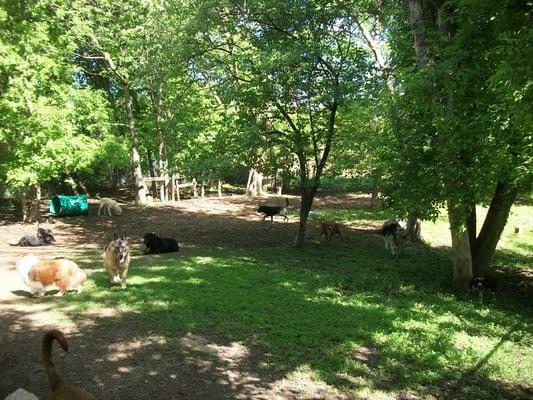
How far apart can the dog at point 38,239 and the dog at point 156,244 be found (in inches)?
166

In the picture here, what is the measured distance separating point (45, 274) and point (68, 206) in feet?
50.6

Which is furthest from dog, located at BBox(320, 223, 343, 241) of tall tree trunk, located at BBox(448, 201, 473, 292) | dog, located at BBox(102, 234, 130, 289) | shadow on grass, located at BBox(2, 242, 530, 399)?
dog, located at BBox(102, 234, 130, 289)

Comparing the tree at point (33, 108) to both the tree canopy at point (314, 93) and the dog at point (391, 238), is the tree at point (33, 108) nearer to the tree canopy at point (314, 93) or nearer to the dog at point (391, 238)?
the tree canopy at point (314, 93)

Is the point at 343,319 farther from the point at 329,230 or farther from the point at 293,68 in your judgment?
the point at 329,230

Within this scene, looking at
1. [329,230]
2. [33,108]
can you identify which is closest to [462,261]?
[329,230]

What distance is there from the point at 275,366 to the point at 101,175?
3232 centimetres

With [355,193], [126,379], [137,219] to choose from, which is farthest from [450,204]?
[355,193]

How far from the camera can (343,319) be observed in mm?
9195

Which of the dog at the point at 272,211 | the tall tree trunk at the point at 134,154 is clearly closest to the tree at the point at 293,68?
the dog at the point at 272,211

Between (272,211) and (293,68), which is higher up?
(293,68)

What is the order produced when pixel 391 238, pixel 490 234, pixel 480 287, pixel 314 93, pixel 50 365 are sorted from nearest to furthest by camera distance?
pixel 50 365
pixel 480 287
pixel 490 234
pixel 314 93
pixel 391 238

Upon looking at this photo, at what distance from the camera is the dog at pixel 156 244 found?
15.1 m

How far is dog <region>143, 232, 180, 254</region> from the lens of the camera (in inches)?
596

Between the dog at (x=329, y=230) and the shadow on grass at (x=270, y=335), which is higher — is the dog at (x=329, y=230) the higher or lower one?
the higher one
